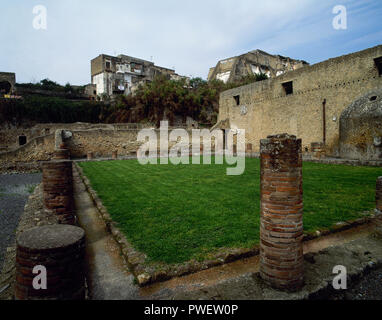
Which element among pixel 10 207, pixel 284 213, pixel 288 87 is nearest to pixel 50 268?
pixel 284 213

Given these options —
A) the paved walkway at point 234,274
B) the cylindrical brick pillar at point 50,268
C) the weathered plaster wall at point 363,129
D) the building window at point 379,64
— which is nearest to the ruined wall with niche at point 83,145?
the weathered plaster wall at point 363,129

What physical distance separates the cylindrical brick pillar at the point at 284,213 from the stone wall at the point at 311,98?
561 inches

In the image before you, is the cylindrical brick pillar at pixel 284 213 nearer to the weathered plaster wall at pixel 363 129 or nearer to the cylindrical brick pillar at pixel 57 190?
the cylindrical brick pillar at pixel 57 190

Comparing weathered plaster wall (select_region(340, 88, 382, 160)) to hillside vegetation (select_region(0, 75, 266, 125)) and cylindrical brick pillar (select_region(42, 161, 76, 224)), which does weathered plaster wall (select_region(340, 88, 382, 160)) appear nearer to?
cylindrical brick pillar (select_region(42, 161, 76, 224))

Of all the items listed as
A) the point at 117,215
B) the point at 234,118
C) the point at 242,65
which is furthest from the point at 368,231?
the point at 242,65

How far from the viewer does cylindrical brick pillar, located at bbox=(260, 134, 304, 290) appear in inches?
95.8

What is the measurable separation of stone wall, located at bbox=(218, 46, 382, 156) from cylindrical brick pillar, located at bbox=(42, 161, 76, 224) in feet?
50.3

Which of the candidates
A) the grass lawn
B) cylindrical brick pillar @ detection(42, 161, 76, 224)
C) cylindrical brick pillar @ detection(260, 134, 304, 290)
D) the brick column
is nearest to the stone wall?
the grass lawn

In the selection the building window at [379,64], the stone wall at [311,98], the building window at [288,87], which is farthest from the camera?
the building window at [288,87]

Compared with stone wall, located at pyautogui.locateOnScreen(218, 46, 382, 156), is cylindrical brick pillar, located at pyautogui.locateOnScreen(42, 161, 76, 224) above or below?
below

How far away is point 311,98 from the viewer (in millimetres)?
16469

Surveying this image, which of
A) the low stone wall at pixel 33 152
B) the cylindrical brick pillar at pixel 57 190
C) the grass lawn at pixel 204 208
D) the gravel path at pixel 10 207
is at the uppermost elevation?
the low stone wall at pixel 33 152

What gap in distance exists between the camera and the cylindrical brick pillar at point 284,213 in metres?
2.43

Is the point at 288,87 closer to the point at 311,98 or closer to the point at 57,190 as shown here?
the point at 311,98
